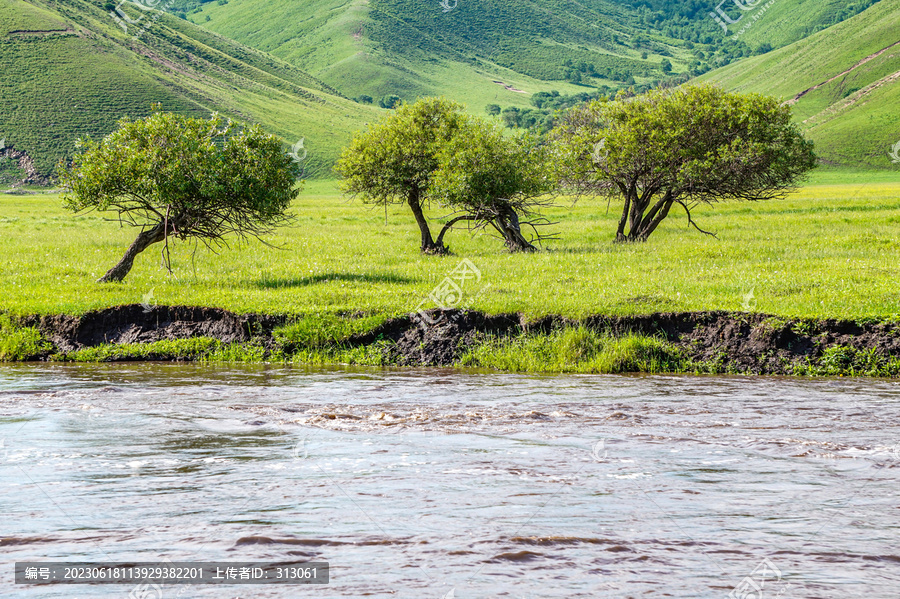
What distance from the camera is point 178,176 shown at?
2278 cm

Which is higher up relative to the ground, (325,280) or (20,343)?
(325,280)

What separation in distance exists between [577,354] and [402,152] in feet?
57.3

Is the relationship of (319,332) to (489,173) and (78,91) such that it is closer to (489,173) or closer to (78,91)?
(489,173)

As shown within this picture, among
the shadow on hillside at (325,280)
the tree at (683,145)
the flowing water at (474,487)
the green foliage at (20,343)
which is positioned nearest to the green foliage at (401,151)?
the tree at (683,145)

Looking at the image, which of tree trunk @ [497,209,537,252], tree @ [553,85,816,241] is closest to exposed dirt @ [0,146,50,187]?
tree trunk @ [497,209,537,252]

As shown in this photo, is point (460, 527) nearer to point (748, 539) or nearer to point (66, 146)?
point (748, 539)

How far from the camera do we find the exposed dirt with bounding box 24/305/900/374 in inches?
636

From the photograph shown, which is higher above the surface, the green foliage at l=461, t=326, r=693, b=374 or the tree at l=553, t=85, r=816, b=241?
the tree at l=553, t=85, r=816, b=241

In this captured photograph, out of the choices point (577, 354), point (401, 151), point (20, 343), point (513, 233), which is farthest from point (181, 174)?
point (513, 233)

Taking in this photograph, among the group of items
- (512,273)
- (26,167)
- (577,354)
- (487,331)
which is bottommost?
(577,354)

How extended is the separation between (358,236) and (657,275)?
76.2 ft

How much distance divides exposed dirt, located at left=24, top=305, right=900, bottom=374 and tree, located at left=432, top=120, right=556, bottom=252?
38.3 ft

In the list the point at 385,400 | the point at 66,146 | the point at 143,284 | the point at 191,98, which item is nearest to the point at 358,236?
the point at 143,284

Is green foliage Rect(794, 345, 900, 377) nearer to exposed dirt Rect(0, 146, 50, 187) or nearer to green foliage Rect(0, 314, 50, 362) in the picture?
green foliage Rect(0, 314, 50, 362)
